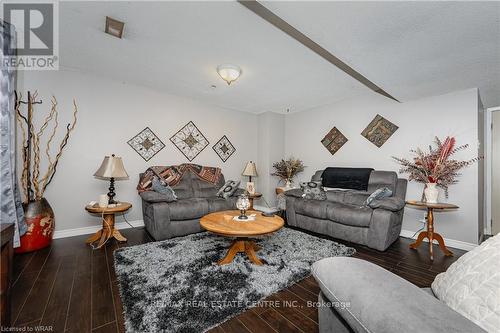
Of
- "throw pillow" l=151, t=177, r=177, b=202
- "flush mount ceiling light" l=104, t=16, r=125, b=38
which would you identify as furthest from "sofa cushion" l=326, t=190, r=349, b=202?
"flush mount ceiling light" l=104, t=16, r=125, b=38

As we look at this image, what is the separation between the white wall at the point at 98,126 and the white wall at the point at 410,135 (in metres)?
2.58

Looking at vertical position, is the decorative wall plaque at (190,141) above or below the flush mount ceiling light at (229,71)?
below

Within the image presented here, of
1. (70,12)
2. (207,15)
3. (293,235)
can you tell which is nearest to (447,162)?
(293,235)

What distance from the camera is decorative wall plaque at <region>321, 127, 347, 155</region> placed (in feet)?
14.0

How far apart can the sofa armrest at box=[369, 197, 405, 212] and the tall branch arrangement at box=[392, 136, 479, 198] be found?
0.53 meters

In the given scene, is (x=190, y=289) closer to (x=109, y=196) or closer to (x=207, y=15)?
(x=109, y=196)

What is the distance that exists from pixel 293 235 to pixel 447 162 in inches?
91.8

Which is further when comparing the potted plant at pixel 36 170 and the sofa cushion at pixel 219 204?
the sofa cushion at pixel 219 204

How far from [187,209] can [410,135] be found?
3.71 metres

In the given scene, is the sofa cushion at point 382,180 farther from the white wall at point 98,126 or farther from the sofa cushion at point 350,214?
the white wall at point 98,126

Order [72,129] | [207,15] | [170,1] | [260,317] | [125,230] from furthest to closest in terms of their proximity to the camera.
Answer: [125,230], [72,129], [207,15], [170,1], [260,317]

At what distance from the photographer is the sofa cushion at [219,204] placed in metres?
3.34

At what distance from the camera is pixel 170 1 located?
1.75 metres

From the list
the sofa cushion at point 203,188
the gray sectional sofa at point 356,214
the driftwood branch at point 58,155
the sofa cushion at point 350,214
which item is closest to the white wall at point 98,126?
the driftwood branch at point 58,155
